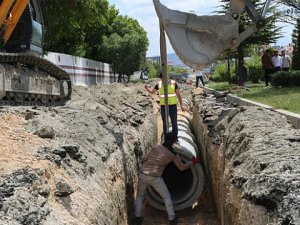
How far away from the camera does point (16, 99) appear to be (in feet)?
36.4

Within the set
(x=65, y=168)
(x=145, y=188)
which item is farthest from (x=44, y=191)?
(x=145, y=188)

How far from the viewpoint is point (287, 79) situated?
554 inches

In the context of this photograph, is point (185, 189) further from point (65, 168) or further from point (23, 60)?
point (23, 60)

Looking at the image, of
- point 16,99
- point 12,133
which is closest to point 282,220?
point 12,133

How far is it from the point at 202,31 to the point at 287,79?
6.22 m

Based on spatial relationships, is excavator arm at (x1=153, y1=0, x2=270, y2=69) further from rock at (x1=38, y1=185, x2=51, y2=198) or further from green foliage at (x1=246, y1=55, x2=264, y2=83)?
green foliage at (x1=246, y1=55, x2=264, y2=83)

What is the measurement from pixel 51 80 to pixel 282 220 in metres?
10.4

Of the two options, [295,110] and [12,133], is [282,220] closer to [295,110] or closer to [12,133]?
[12,133]

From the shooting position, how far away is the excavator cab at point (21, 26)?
11.3 metres

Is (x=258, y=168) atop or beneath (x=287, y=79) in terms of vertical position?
beneath

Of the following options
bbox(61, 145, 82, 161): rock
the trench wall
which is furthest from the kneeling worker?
bbox(61, 145, 82, 161): rock

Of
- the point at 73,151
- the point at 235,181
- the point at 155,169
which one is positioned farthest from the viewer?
the point at 155,169

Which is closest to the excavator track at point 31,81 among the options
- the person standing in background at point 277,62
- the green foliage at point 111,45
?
the person standing in background at point 277,62

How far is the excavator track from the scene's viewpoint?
35.1 ft
